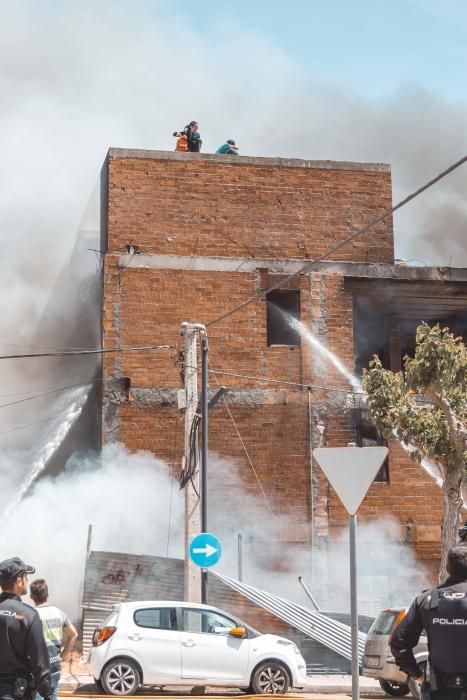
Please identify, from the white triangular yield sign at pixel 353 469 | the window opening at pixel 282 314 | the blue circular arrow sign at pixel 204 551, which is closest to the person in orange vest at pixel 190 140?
the window opening at pixel 282 314

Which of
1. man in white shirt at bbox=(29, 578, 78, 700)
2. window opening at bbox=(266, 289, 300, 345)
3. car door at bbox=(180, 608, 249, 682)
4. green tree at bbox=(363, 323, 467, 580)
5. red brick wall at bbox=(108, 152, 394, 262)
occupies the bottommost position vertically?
car door at bbox=(180, 608, 249, 682)

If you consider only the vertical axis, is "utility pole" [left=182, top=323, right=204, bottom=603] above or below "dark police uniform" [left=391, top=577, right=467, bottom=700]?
above

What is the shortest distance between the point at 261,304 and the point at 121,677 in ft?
43.7

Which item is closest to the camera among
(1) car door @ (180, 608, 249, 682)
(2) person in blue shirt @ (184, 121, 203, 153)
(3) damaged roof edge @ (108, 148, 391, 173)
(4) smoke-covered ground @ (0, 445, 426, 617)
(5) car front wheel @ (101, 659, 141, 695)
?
(5) car front wheel @ (101, 659, 141, 695)

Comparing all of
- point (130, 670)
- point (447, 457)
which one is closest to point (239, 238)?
point (447, 457)

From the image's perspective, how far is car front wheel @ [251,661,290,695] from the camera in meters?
15.7

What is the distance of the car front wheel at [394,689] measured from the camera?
16.2 m

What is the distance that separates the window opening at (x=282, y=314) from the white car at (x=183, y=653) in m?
12.7

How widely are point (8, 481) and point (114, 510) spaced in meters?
3.43

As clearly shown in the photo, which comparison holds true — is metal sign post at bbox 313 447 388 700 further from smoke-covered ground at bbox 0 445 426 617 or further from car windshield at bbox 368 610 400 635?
smoke-covered ground at bbox 0 445 426 617

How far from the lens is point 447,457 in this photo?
64.5 feet

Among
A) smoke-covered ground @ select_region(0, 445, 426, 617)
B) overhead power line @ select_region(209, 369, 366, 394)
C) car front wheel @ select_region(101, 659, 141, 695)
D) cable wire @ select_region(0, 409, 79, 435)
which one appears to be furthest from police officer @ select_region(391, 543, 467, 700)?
cable wire @ select_region(0, 409, 79, 435)

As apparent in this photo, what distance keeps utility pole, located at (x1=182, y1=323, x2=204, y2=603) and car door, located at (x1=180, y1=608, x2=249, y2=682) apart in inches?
139

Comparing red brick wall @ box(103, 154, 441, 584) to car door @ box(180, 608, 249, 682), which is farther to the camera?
red brick wall @ box(103, 154, 441, 584)
